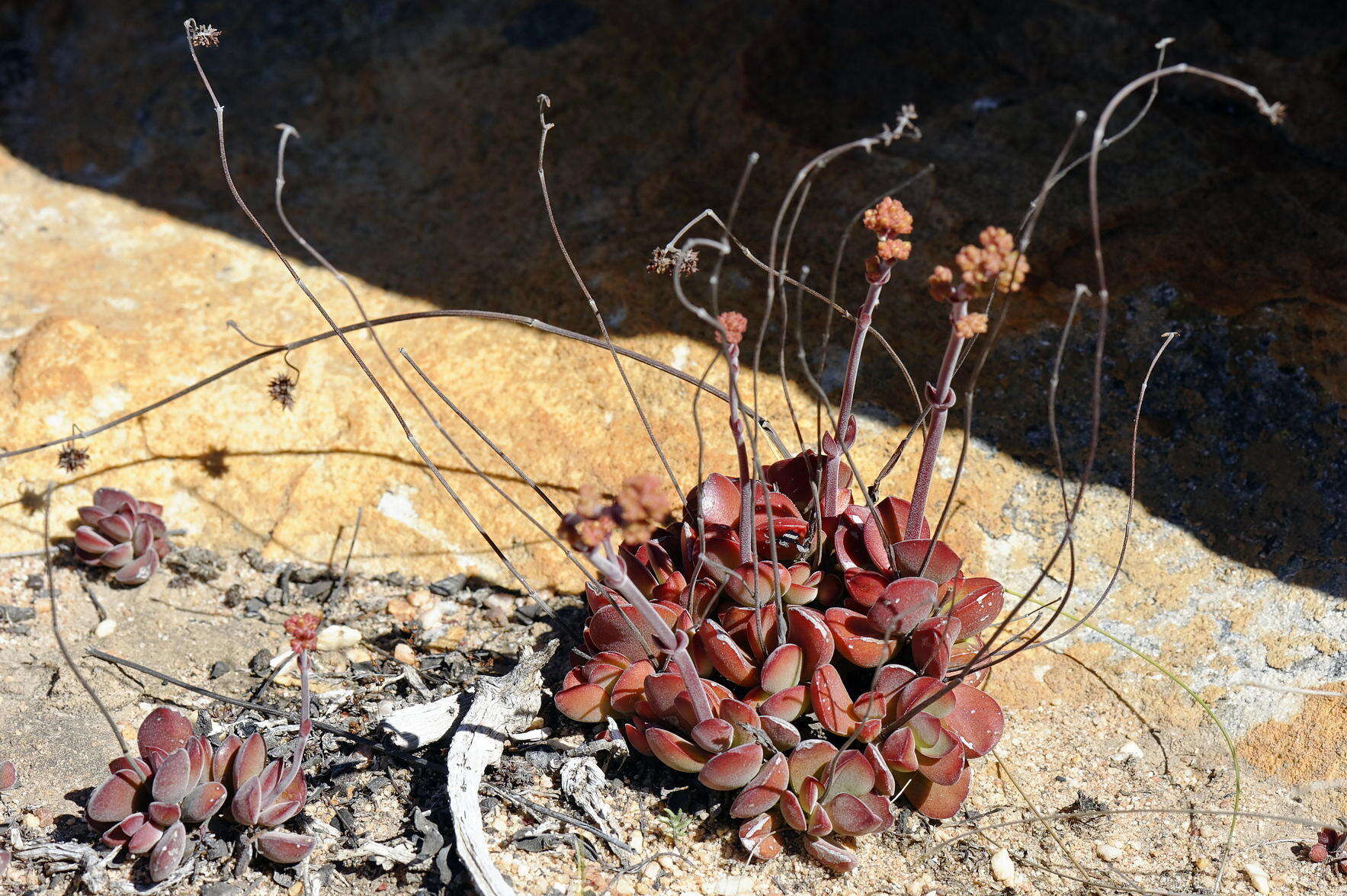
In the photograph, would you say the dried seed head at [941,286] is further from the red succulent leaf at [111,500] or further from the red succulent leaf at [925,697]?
the red succulent leaf at [111,500]

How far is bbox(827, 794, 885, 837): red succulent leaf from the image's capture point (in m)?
2.28

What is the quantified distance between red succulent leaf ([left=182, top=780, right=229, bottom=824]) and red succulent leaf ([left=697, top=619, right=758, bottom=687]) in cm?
112

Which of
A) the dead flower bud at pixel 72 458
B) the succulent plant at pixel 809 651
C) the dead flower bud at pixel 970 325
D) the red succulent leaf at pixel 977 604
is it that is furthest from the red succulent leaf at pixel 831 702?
the dead flower bud at pixel 72 458

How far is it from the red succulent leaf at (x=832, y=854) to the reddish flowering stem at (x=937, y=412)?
754 millimetres

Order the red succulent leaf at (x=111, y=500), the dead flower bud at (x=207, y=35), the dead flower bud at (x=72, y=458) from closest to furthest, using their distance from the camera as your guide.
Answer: the dead flower bud at (x=207, y=35) < the red succulent leaf at (x=111, y=500) < the dead flower bud at (x=72, y=458)

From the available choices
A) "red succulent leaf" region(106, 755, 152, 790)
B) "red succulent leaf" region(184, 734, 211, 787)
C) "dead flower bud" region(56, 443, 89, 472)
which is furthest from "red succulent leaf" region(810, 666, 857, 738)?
"dead flower bud" region(56, 443, 89, 472)

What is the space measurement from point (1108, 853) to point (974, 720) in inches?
17.6

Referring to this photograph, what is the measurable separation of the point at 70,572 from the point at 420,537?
1039mm

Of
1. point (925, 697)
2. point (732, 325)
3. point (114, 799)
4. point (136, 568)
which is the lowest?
point (136, 568)

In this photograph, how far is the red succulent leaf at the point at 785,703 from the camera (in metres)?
2.43

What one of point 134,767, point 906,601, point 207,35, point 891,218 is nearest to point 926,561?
point 906,601

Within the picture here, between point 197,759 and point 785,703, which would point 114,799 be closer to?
point 197,759

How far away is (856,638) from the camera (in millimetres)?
2475

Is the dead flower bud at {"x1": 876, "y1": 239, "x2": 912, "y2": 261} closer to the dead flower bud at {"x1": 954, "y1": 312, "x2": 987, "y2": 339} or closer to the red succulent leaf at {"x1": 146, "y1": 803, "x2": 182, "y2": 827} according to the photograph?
the dead flower bud at {"x1": 954, "y1": 312, "x2": 987, "y2": 339}
